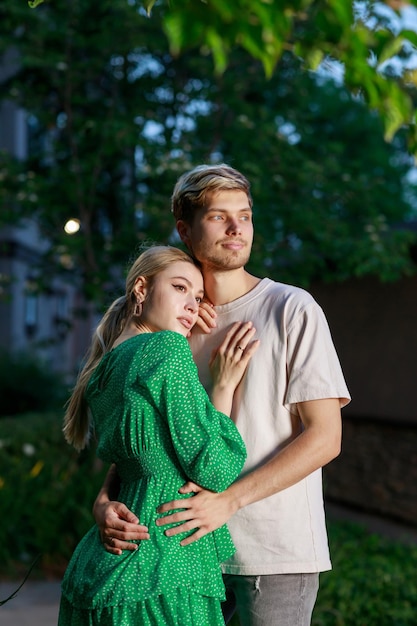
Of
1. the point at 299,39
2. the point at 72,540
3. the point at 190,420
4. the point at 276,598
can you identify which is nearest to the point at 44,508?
the point at 72,540

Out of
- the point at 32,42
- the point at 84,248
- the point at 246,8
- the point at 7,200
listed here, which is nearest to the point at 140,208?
the point at 84,248

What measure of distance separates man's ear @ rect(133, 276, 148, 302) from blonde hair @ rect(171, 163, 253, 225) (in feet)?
0.94

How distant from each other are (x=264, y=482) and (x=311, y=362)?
37 cm

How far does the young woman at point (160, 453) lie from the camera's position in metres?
2.40

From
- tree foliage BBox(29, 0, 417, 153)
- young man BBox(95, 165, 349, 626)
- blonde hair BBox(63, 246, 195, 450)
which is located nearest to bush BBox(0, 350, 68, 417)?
blonde hair BBox(63, 246, 195, 450)

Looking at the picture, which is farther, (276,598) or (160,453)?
(276,598)

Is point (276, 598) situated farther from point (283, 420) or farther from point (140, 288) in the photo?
point (140, 288)

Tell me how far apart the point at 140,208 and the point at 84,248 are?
722 mm

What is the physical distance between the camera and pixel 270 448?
269cm

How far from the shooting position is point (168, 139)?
809 cm

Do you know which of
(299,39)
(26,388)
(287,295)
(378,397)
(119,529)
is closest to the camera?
(299,39)

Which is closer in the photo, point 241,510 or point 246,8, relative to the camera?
point 246,8

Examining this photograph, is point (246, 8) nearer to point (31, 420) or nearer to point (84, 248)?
point (84, 248)

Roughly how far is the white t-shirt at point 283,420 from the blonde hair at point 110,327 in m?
0.36
